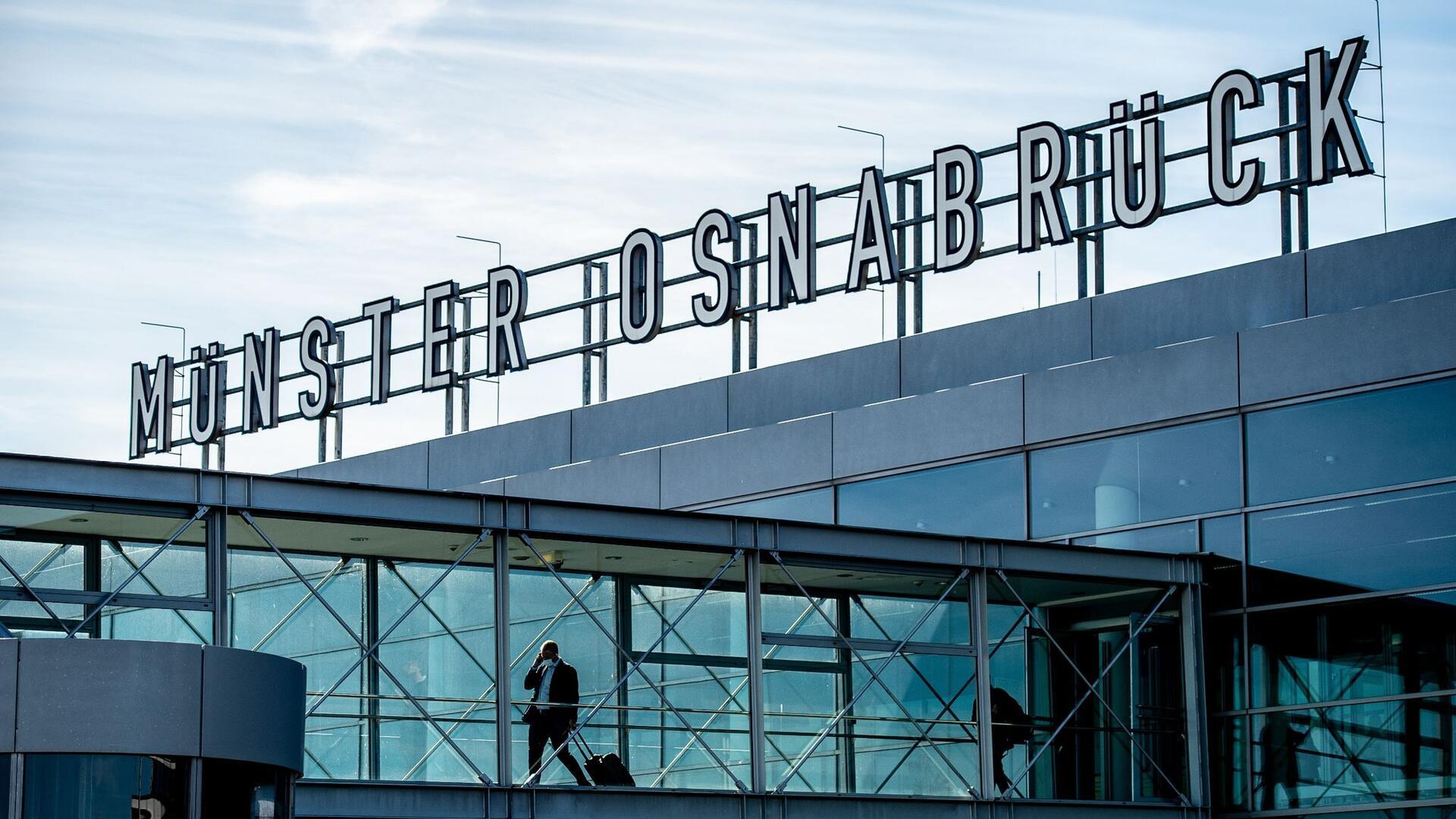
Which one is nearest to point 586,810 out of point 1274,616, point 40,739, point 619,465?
point 40,739

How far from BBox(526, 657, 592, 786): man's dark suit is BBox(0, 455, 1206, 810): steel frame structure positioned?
0.22 m

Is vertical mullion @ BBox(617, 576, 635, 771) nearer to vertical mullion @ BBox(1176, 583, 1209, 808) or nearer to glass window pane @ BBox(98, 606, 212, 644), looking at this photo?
glass window pane @ BBox(98, 606, 212, 644)

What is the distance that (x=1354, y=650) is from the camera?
25359 mm

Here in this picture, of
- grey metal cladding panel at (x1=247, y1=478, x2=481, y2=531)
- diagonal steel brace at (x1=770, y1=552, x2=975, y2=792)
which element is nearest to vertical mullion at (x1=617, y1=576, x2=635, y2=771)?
diagonal steel brace at (x1=770, y1=552, x2=975, y2=792)

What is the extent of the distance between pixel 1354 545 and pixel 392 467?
1983 centimetres

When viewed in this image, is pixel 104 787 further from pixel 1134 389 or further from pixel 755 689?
pixel 1134 389

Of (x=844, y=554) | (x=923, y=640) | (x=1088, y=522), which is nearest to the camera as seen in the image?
(x=844, y=554)

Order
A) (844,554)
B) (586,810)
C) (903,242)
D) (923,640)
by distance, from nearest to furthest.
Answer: (586,810) → (844,554) → (923,640) → (903,242)

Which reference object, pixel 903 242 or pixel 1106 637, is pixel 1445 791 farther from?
pixel 903 242

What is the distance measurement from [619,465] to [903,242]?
5.56 metres

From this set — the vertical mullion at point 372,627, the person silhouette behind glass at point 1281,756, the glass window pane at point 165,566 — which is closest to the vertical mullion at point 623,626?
the vertical mullion at point 372,627

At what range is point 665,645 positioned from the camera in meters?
26.3

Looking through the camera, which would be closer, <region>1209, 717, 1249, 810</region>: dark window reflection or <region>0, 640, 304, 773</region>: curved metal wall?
<region>0, 640, 304, 773</region>: curved metal wall

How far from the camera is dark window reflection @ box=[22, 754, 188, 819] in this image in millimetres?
15242
